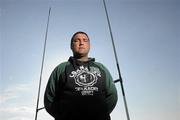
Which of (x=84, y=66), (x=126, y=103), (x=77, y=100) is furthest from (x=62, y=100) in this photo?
(x=126, y=103)

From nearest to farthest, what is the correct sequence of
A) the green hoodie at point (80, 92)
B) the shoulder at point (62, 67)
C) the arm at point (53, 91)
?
the green hoodie at point (80, 92)
the arm at point (53, 91)
the shoulder at point (62, 67)

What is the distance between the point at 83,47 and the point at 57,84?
505 millimetres

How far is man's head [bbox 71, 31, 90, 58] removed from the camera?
3.29 metres

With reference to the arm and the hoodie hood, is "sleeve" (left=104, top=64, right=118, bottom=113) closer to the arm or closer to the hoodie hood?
the hoodie hood

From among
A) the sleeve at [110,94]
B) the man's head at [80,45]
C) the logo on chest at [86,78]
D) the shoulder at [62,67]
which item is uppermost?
the man's head at [80,45]

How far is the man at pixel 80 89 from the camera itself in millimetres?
2977

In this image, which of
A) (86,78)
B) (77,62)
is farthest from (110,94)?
(77,62)

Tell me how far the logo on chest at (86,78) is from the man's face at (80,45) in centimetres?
18

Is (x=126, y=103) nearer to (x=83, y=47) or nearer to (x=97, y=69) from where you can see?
(x=97, y=69)

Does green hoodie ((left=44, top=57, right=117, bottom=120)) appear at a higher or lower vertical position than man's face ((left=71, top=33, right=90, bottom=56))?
lower

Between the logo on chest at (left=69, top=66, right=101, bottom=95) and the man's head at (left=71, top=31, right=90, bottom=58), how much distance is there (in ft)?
0.57

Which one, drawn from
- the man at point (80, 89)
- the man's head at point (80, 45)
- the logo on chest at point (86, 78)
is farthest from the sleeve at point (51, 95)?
the man's head at point (80, 45)

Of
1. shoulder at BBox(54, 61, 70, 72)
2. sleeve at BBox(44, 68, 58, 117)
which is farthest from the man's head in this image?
sleeve at BBox(44, 68, 58, 117)

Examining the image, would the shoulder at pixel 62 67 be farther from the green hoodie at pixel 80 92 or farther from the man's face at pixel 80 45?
the man's face at pixel 80 45
